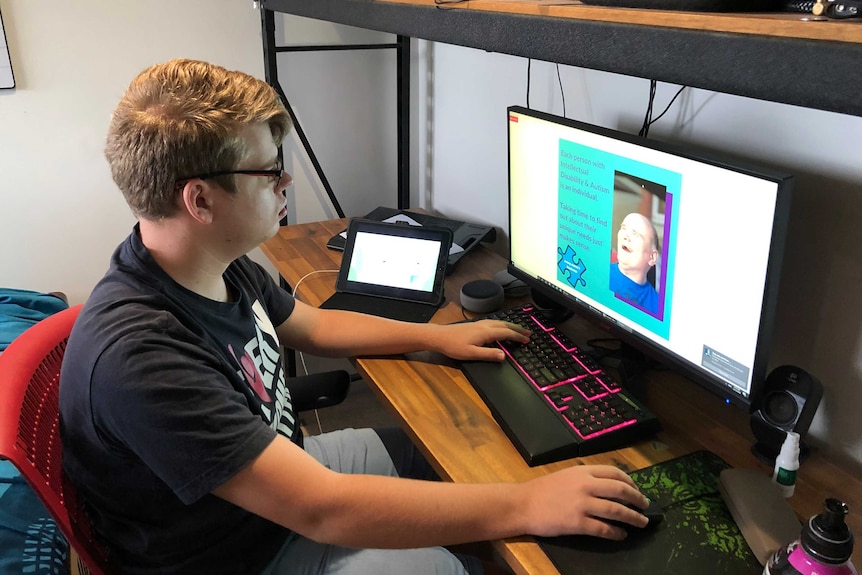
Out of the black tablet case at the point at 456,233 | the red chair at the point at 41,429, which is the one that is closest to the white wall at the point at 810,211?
the black tablet case at the point at 456,233

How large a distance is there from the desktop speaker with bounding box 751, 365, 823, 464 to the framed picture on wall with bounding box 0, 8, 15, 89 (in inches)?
81.7

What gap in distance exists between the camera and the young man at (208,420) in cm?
82

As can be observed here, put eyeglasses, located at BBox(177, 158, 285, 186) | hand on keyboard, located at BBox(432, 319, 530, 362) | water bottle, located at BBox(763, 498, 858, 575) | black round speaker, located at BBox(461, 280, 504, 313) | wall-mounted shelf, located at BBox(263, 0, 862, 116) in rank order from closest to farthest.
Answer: wall-mounted shelf, located at BBox(263, 0, 862, 116)
water bottle, located at BBox(763, 498, 858, 575)
eyeglasses, located at BBox(177, 158, 285, 186)
hand on keyboard, located at BBox(432, 319, 530, 362)
black round speaker, located at BBox(461, 280, 504, 313)

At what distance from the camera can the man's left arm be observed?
1.23 metres

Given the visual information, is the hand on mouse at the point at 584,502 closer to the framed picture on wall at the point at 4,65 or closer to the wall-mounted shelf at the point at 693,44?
the wall-mounted shelf at the point at 693,44

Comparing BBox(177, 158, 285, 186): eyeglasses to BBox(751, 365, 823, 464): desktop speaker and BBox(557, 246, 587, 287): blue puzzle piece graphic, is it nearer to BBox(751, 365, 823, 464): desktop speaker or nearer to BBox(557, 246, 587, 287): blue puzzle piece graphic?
BBox(557, 246, 587, 287): blue puzzle piece graphic

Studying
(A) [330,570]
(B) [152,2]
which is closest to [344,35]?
(B) [152,2]

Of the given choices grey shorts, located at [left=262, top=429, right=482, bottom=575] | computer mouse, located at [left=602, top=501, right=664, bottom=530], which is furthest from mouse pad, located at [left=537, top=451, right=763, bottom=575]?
grey shorts, located at [left=262, top=429, right=482, bottom=575]

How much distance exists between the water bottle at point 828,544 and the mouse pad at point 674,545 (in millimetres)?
136

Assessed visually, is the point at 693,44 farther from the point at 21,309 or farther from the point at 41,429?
the point at 21,309

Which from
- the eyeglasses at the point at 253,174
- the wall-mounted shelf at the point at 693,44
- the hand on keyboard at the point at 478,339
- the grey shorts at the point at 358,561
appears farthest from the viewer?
the hand on keyboard at the point at 478,339

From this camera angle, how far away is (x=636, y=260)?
1074 mm

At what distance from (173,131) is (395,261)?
0.73 m

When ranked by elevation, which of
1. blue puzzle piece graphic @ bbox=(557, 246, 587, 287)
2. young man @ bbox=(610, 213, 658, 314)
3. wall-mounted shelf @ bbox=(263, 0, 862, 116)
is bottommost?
blue puzzle piece graphic @ bbox=(557, 246, 587, 287)
